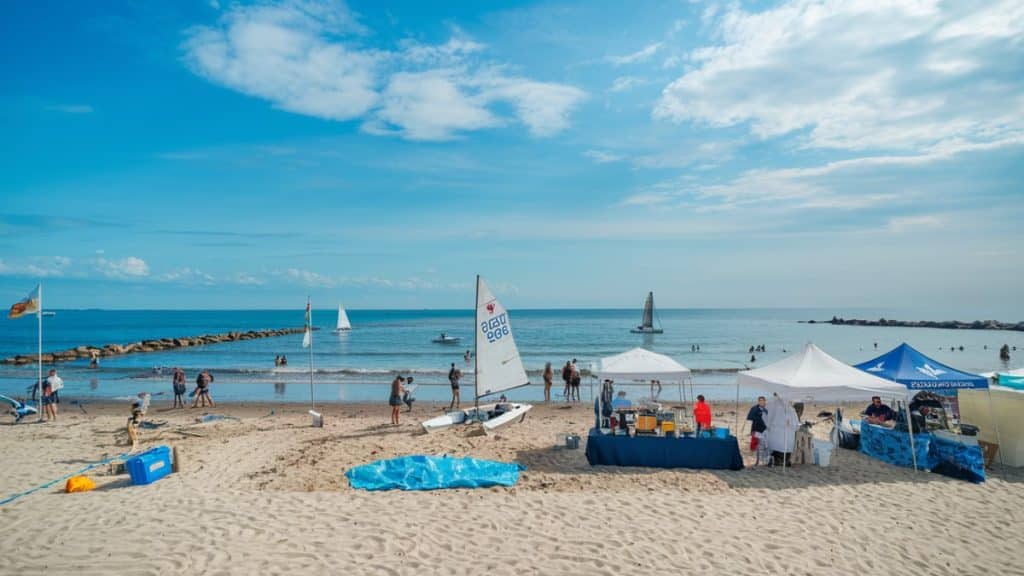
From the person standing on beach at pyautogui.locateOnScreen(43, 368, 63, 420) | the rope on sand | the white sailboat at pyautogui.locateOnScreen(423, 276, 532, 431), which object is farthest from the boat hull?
the person standing on beach at pyautogui.locateOnScreen(43, 368, 63, 420)

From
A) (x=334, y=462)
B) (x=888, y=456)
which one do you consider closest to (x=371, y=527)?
(x=334, y=462)

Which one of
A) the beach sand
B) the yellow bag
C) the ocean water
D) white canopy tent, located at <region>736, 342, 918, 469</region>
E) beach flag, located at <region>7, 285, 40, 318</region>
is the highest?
beach flag, located at <region>7, 285, 40, 318</region>

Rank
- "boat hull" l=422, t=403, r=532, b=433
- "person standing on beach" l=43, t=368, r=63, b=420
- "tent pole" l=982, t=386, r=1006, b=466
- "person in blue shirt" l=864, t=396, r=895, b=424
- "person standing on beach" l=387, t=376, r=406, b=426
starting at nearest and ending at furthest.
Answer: "tent pole" l=982, t=386, r=1006, b=466 < "person in blue shirt" l=864, t=396, r=895, b=424 < "boat hull" l=422, t=403, r=532, b=433 < "person standing on beach" l=387, t=376, r=406, b=426 < "person standing on beach" l=43, t=368, r=63, b=420

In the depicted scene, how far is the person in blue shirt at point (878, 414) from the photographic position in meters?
11.8

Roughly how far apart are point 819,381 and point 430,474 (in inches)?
289

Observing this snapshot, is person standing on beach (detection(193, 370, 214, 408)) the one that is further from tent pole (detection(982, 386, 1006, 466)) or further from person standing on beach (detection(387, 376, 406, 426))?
tent pole (detection(982, 386, 1006, 466))

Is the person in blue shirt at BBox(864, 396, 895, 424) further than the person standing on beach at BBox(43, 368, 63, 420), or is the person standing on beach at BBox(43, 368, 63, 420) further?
the person standing on beach at BBox(43, 368, 63, 420)

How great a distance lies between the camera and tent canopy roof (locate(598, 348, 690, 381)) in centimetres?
1162

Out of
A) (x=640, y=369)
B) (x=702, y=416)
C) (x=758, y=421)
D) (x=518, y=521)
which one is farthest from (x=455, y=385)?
(x=518, y=521)

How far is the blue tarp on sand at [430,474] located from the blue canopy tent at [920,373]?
7604mm

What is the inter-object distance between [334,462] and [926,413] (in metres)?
12.4

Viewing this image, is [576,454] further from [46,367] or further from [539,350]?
[46,367]

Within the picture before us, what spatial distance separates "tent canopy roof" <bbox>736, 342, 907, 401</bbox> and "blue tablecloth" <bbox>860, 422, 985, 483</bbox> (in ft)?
3.72

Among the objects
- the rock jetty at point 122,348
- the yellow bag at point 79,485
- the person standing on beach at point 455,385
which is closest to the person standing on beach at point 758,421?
the person standing on beach at point 455,385
